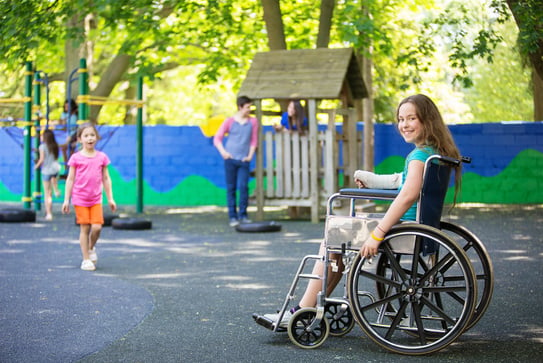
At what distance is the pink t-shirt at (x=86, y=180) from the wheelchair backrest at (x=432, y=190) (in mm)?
4410

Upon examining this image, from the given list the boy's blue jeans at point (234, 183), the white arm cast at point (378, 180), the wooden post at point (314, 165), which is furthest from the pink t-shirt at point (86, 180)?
the wooden post at point (314, 165)

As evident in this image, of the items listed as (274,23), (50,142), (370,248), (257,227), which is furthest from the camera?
(274,23)

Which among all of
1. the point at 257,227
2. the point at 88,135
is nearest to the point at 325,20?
the point at 257,227

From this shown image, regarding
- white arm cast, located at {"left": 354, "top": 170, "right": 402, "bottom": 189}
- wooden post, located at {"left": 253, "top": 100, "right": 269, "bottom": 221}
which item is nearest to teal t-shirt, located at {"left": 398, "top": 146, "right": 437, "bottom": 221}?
white arm cast, located at {"left": 354, "top": 170, "right": 402, "bottom": 189}

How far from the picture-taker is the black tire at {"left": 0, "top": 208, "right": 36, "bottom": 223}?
13.1 metres

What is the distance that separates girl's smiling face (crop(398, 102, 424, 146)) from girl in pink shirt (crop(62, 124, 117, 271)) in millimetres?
4045

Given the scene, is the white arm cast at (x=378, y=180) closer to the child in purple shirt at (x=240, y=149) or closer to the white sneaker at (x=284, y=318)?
the white sneaker at (x=284, y=318)

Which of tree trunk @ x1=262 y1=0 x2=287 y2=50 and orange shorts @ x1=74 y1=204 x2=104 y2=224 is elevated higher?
tree trunk @ x1=262 y1=0 x2=287 y2=50

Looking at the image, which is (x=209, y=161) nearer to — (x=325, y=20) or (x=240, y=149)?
(x=325, y=20)

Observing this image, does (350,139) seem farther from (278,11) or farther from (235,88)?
(235,88)

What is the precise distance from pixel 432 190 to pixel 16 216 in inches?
388

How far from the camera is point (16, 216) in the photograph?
1309cm

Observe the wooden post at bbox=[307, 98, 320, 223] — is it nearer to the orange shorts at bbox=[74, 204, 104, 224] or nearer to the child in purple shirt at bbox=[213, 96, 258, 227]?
the child in purple shirt at bbox=[213, 96, 258, 227]

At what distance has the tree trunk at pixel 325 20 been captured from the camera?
15.0m
